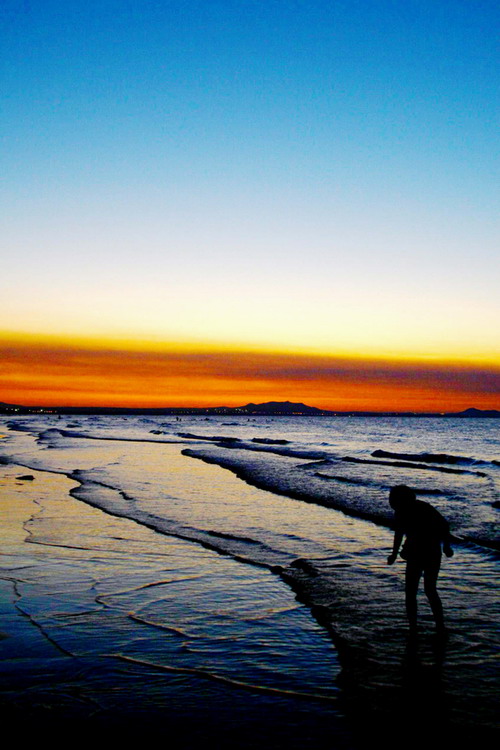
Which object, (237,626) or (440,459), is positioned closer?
(237,626)

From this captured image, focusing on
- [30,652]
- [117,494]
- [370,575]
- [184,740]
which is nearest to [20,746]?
[184,740]

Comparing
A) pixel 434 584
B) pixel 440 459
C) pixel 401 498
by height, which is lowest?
pixel 440 459

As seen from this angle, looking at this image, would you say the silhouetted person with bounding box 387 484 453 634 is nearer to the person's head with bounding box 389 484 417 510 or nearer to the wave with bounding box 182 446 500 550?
the person's head with bounding box 389 484 417 510

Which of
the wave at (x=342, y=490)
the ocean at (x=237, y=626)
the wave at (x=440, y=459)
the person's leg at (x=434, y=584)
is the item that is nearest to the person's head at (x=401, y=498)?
the person's leg at (x=434, y=584)

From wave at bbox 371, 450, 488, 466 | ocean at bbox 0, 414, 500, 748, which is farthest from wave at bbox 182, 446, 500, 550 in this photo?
wave at bbox 371, 450, 488, 466

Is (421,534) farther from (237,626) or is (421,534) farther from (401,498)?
(237,626)

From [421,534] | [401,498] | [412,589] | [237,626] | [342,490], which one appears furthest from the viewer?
[342,490]

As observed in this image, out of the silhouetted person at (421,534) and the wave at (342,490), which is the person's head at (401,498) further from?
the wave at (342,490)

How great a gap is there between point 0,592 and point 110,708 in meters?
4.59

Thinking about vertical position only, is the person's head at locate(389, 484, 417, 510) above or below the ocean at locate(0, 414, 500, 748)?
above

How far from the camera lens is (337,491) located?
79.7ft

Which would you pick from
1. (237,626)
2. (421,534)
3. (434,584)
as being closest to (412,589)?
(434,584)

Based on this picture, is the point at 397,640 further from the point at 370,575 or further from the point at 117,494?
the point at 117,494

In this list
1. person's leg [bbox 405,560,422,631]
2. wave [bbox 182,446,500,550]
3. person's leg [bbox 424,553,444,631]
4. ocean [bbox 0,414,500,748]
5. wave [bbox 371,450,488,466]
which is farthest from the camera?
wave [bbox 371,450,488,466]
